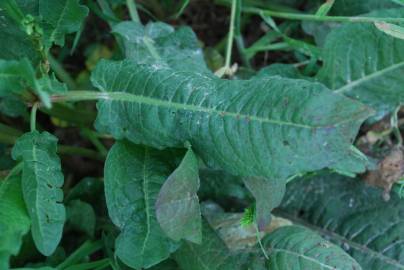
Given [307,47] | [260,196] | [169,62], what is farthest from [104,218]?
[307,47]

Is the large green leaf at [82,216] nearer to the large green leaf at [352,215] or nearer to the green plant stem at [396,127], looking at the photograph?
the large green leaf at [352,215]

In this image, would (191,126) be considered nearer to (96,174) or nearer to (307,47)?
(307,47)

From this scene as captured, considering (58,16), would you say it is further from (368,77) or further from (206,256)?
(368,77)

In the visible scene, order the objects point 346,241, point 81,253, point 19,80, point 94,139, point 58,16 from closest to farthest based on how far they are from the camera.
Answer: point 19,80 < point 58,16 < point 81,253 < point 346,241 < point 94,139

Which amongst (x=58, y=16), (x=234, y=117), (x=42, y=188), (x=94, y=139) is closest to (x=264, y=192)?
(x=234, y=117)

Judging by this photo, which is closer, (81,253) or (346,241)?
(81,253)

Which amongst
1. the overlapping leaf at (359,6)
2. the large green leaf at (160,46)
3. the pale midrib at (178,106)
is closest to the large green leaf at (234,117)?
the pale midrib at (178,106)
